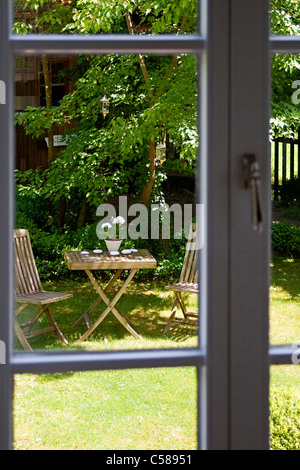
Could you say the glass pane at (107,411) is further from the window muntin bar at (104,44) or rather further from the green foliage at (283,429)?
the window muntin bar at (104,44)

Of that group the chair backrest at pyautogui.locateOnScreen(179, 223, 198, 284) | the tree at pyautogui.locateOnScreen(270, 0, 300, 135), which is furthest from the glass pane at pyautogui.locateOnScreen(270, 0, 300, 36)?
the chair backrest at pyautogui.locateOnScreen(179, 223, 198, 284)

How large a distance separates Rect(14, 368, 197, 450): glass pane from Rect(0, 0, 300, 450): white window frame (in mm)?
2510

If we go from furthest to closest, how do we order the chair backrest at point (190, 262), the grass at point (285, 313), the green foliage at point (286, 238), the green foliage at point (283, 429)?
the green foliage at point (286, 238), the chair backrest at point (190, 262), the grass at point (285, 313), the green foliage at point (283, 429)

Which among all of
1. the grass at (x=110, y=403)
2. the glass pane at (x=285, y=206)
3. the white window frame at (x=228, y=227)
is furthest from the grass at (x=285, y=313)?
the white window frame at (x=228, y=227)

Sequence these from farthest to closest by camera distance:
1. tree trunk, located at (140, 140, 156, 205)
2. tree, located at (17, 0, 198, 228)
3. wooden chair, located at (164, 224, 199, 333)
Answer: tree trunk, located at (140, 140, 156, 205) < tree, located at (17, 0, 198, 228) < wooden chair, located at (164, 224, 199, 333)

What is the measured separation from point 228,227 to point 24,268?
368 cm

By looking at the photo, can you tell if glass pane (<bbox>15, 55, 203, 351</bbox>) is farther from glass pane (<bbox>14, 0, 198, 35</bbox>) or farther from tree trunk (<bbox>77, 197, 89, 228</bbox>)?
glass pane (<bbox>14, 0, 198, 35</bbox>)

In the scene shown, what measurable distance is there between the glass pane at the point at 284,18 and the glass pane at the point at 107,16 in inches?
24.2

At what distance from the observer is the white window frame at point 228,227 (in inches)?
31.7

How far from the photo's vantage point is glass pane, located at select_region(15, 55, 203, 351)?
515 cm

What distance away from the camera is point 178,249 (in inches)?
244

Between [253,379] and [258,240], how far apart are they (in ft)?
0.56

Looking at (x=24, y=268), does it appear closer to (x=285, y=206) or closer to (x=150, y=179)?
(x=150, y=179)
